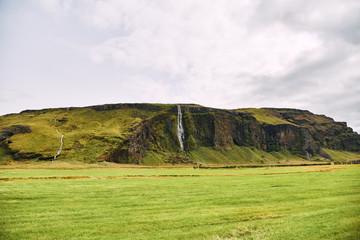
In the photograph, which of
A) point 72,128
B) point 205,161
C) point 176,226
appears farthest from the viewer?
point 205,161

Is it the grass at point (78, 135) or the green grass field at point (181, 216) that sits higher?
the grass at point (78, 135)

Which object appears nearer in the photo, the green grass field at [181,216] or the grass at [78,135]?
the green grass field at [181,216]

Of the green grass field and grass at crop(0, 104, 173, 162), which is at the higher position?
grass at crop(0, 104, 173, 162)

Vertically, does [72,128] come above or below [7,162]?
above

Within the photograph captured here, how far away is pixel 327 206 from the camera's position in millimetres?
19172

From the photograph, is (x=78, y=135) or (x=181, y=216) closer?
(x=181, y=216)

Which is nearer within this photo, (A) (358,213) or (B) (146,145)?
(A) (358,213)

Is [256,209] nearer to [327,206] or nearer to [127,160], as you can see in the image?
[327,206]

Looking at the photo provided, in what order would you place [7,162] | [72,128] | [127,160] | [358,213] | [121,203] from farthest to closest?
[72,128]
[127,160]
[7,162]
[121,203]
[358,213]

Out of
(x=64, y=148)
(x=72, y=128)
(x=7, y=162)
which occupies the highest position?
(x=72, y=128)

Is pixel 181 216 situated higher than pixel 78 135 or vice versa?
pixel 78 135

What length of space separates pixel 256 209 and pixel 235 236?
652cm

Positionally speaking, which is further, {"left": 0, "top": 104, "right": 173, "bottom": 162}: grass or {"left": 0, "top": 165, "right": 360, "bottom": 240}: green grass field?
{"left": 0, "top": 104, "right": 173, "bottom": 162}: grass

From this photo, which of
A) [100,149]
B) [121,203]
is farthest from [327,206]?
[100,149]
